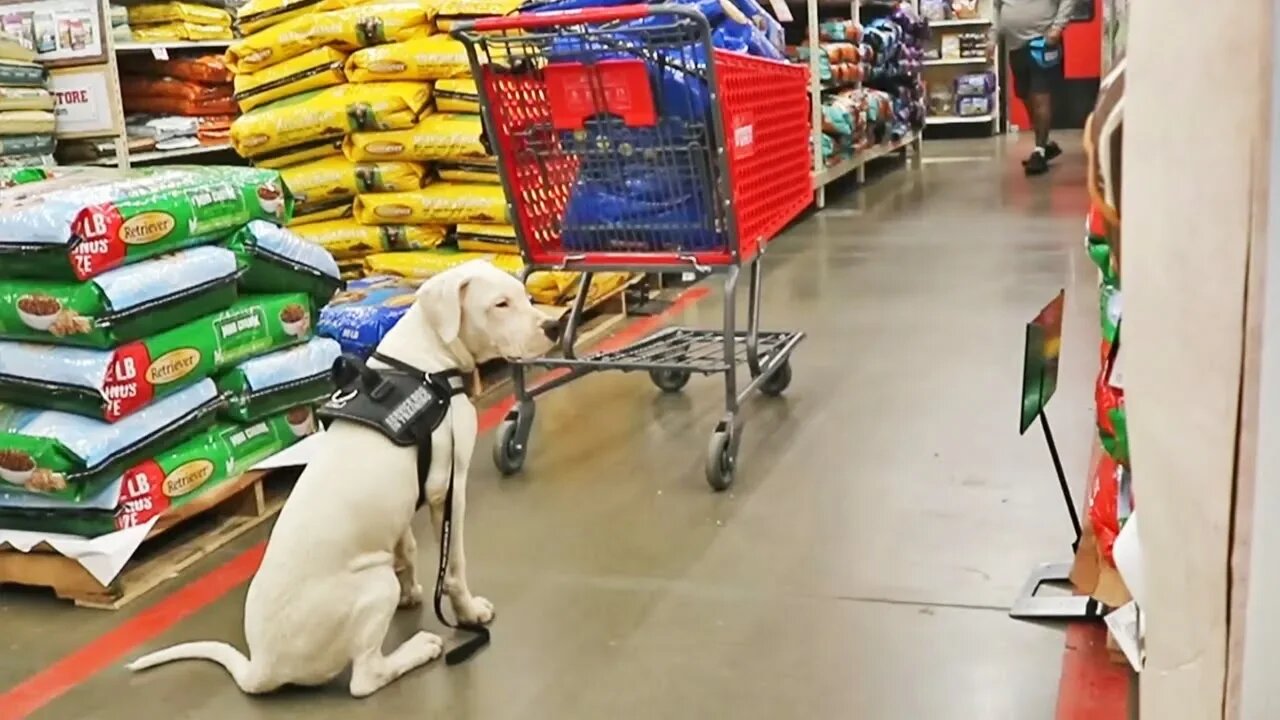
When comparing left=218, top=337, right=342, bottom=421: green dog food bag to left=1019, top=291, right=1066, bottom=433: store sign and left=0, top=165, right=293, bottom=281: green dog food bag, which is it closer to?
left=0, top=165, right=293, bottom=281: green dog food bag

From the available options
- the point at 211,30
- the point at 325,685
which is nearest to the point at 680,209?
the point at 325,685

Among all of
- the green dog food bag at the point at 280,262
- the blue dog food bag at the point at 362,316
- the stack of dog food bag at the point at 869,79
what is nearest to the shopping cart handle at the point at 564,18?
the green dog food bag at the point at 280,262

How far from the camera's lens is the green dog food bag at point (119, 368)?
8.66 feet

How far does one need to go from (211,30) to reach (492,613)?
449 centimetres

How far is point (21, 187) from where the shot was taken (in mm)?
3033

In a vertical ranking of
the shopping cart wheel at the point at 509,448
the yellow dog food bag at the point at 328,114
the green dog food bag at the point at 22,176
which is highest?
the yellow dog food bag at the point at 328,114

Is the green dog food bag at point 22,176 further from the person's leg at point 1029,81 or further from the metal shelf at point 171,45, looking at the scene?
the person's leg at point 1029,81

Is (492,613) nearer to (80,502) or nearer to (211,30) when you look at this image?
(80,502)

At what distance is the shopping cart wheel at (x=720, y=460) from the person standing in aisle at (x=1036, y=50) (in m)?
6.60

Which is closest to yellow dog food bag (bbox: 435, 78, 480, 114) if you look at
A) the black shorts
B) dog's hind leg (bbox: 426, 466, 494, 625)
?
dog's hind leg (bbox: 426, 466, 494, 625)

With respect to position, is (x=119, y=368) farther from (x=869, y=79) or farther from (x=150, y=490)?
(x=869, y=79)

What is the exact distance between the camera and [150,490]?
271 cm

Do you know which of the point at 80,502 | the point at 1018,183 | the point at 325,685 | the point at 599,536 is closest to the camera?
the point at 325,685

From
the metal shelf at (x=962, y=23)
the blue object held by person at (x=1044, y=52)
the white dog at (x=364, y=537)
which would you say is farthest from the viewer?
the metal shelf at (x=962, y=23)
